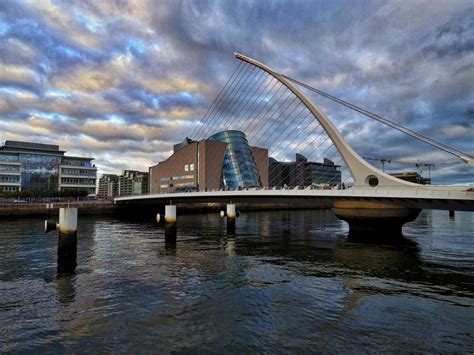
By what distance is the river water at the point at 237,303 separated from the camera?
920cm

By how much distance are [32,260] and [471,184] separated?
101ft

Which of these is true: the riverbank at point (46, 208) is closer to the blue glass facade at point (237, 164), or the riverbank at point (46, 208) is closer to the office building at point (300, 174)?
the blue glass facade at point (237, 164)

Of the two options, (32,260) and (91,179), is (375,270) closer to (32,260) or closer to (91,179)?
(32,260)

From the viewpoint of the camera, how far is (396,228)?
3366cm

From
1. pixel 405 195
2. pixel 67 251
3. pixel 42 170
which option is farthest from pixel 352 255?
pixel 42 170

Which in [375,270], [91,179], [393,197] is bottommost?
[375,270]

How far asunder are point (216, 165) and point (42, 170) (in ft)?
197

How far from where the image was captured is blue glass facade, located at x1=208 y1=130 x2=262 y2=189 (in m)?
121

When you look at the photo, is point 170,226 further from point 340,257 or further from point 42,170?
point 42,170

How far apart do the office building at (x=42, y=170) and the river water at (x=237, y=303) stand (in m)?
90.2

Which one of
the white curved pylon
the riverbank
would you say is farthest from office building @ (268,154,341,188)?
the white curved pylon

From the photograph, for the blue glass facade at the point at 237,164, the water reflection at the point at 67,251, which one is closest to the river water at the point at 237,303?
the water reflection at the point at 67,251

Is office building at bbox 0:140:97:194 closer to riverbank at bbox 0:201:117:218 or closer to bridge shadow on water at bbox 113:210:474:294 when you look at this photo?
riverbank at bbox 0:201:117:218

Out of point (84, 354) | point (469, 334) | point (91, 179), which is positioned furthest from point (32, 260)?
point (91, 179)
